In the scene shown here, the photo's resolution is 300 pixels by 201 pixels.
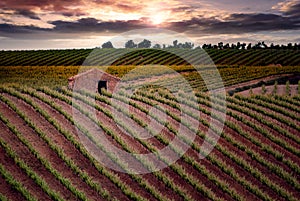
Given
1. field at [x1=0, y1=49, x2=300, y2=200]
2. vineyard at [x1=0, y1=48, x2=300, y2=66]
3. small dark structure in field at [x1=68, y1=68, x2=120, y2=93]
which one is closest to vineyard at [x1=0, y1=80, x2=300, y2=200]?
field at [x1=0, y1=49, x2=300, y2=200]

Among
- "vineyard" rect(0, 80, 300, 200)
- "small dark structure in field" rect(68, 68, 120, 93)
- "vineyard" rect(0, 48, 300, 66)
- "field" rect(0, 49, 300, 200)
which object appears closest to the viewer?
"vineyard" rect(0, 80, 300, 200)

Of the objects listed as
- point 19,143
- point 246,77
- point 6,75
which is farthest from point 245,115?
point 6,75

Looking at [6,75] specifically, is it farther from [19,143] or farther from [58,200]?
[58,200]

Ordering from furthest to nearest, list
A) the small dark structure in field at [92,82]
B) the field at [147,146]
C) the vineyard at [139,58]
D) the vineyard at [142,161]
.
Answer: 1. the vineyard at [139,58]
2. the small dark structure in field at [92,82]
3. the field at [147,146]
4. the vineyard at [142,161]

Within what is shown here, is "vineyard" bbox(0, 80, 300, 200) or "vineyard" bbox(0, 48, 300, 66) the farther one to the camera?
"vineyard" bbox(0, 48, 300, 66)

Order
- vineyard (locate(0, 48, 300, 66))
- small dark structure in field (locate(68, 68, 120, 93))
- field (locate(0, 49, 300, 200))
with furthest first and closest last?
vineyard (locate(0, 48, 300, 66)), small dark structure in field (locate(68, 68, 120, 93)), field (locate(0, 49, 300, 200))

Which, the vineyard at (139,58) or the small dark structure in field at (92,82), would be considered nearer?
the small dark structure in field at (92,82)

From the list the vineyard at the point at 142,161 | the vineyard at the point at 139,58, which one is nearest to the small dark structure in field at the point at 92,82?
the vineyard at the point at 142,161

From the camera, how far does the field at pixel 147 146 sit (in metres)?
11.6

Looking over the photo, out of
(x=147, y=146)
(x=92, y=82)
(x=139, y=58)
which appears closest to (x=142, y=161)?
(x=147, y=146)

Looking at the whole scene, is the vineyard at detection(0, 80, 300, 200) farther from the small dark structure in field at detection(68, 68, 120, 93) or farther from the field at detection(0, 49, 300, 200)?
the small dark structure in field at detection(68, 68, 120, 93)

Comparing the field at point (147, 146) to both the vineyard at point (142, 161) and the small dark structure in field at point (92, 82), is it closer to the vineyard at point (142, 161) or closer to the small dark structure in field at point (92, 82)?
the vineyard at point (142, 161)

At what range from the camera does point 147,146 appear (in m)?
14.3

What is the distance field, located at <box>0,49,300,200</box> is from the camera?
11.6 metres
